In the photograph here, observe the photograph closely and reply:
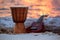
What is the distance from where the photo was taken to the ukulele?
4.66 meters

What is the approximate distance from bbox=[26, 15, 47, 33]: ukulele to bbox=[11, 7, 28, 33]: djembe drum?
0.54ft

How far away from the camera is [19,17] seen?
4730 millimetres

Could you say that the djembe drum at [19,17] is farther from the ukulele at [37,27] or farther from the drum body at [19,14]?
the ukulele at [37,27]

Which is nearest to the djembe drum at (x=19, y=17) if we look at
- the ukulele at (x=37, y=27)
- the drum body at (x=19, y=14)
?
the drum body at (x=19, y=14)

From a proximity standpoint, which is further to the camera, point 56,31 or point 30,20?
point 30,20

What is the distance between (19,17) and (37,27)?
473mm

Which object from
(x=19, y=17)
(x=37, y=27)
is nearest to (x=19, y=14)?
(x=19, y=17)

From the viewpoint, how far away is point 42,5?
5.13m

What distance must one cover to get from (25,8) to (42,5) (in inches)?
24.5

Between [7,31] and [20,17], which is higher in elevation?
[20,17]

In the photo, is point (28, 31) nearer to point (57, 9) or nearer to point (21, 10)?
point (21, 10)

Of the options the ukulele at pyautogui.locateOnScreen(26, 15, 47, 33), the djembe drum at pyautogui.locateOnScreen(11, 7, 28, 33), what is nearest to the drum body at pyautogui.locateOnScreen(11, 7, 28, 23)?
the djembe drum at pyautogui.locateOnScreen(11, 7, 28, 33)

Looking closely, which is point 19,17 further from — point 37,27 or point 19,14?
point 37,27

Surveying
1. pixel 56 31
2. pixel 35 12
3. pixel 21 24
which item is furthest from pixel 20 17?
pixel 56 31
